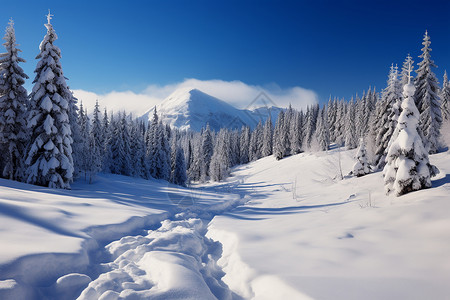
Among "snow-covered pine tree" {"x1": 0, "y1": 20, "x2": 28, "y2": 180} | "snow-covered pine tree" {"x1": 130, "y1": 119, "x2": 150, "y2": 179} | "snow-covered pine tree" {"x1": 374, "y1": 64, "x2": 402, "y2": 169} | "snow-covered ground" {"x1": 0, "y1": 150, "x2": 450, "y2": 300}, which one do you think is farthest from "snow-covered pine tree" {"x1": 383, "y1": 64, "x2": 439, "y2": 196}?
"snow-covered pine tree" {"x1": 130, "y1": 119, "x2": 150, "y2": 179}

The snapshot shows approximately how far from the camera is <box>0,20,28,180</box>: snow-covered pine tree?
56.9ft

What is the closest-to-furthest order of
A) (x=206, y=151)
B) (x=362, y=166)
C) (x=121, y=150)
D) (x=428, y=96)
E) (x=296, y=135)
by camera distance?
(x=362, y=166), (x=428, y=96), (x=121, y=150), (x=206, y=151), (x=296, y=135)

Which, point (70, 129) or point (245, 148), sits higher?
point (245, 148)

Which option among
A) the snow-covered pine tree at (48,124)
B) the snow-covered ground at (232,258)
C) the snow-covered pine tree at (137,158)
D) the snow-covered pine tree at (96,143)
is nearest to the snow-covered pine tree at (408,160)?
the snow-covered ground at (232,258)

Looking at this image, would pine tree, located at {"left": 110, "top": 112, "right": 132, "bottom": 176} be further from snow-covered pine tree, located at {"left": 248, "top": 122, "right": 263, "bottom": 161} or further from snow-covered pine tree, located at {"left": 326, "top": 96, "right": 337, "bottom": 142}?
snow-covered pine tree, located at {"left": 326, "top": 96, "right": 337, "bottom": 142}

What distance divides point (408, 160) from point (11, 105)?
25.9 metres

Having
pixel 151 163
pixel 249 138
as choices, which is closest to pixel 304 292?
pixel 151 163

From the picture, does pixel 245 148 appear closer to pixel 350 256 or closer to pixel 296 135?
pixel 296 135

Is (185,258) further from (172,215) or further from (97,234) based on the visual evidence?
(172,215)

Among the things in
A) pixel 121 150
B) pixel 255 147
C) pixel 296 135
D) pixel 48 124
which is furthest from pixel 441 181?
pixel 255 147

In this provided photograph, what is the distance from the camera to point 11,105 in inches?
693

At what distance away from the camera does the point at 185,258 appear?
5336 mm

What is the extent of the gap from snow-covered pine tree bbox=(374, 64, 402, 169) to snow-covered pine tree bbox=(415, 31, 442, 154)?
332cm

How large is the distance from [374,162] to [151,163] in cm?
3764
